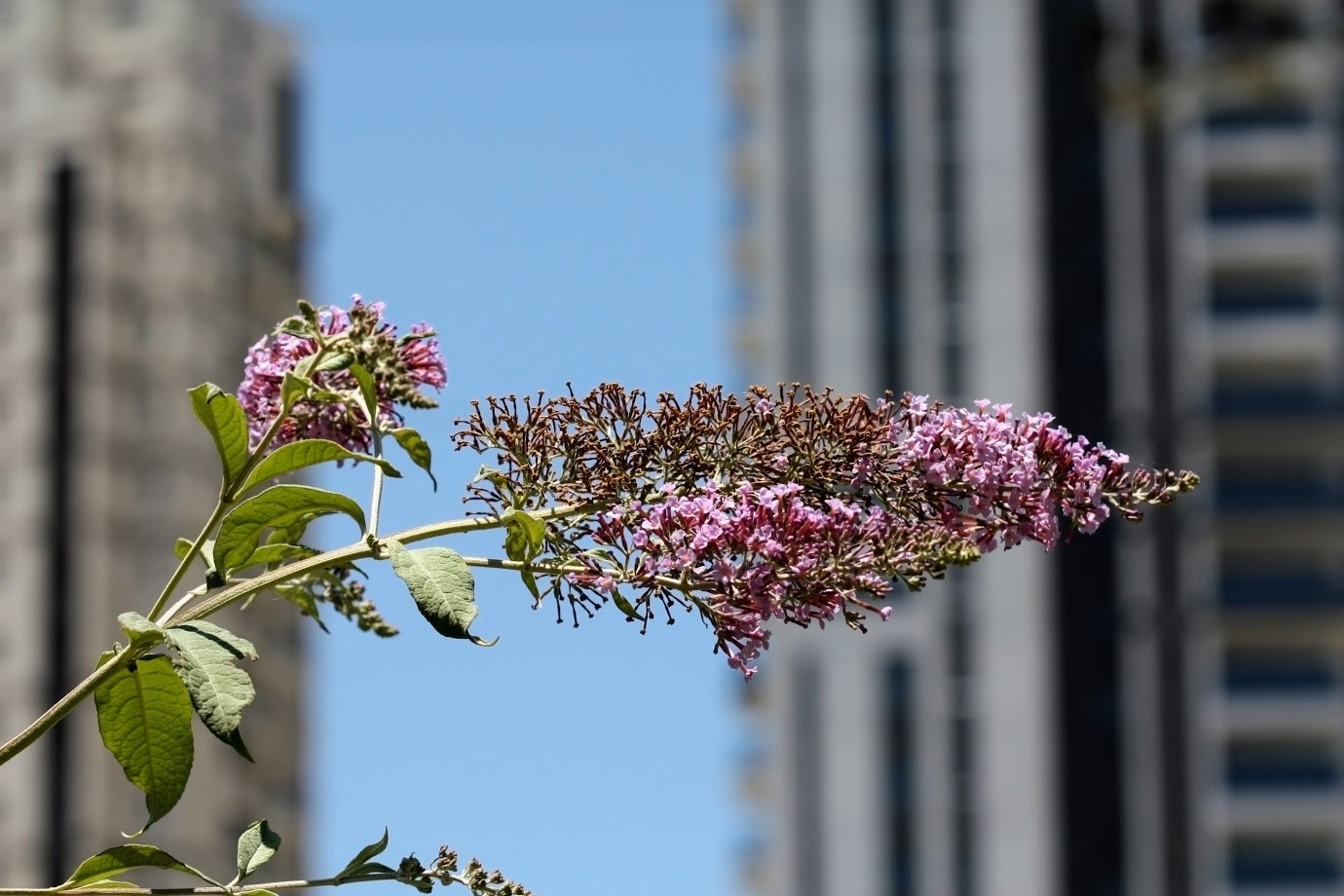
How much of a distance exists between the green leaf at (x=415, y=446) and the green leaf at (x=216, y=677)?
338 millimetres

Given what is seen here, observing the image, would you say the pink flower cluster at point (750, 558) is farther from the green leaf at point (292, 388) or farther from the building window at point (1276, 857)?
the building window at point (1276, 857)

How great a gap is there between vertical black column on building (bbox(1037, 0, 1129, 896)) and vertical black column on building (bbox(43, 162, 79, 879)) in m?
24.0

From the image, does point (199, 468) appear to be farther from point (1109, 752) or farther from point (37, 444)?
point (1109, 752)

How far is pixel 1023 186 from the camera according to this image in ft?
214

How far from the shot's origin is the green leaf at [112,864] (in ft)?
9.43

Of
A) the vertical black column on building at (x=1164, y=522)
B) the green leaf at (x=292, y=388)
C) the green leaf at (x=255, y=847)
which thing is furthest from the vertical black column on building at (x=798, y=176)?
the green leaf at (x=255, y=847)

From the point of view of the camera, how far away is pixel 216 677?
2869mm

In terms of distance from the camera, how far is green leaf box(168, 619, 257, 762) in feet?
9.34

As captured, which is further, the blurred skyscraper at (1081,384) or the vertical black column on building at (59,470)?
the vertical black column on building at (59,470)

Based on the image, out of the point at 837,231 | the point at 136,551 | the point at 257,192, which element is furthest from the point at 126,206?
the point at 837,231

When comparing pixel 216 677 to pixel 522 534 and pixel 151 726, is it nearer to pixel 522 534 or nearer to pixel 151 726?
pixel 151 726

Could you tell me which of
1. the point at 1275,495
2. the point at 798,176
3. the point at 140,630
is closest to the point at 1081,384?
the point at 1275,495

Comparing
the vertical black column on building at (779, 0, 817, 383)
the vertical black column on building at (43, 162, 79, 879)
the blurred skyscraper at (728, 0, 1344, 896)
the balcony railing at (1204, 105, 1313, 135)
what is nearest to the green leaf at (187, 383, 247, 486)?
the blurred skyscraper at (728, 0, 1344, 896)

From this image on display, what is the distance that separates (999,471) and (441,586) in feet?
2.31
